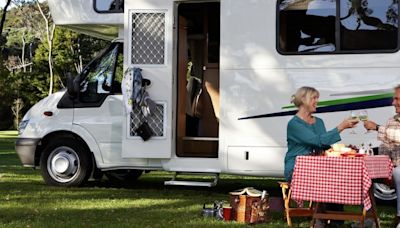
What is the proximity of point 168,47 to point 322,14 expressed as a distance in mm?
2023

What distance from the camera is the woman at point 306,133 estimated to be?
620 cm

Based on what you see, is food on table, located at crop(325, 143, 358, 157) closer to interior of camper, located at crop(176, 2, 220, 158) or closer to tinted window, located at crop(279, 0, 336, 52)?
tinted window, located at crop(279, 0, 336, 52)

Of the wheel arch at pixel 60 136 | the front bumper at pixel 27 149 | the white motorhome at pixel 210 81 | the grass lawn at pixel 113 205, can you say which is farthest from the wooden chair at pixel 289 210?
the front bumper at pixel 27 149

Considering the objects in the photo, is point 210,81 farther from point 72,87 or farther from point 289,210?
point 289,210

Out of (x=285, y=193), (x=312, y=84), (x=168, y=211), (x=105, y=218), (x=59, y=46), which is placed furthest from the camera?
(x=59, y=46)

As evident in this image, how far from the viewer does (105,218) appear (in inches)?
275

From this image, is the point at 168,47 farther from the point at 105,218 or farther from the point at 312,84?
the point at 105,218

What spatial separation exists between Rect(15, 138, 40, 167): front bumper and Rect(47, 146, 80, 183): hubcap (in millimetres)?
260

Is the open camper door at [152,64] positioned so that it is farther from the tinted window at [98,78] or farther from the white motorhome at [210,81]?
the tinted window at [98,78]

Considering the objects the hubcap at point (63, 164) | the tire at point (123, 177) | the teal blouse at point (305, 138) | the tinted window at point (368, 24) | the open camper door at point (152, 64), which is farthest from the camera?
the tire at point (123, 177)

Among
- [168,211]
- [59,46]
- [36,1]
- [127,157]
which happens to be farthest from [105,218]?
[59,46]

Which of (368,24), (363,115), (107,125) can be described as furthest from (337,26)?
(107,125)

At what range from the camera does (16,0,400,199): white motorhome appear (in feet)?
26.2

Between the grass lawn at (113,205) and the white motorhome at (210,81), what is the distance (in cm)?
42
